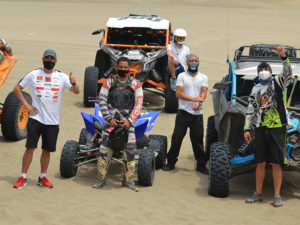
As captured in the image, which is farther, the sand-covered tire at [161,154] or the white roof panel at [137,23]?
the white roof panel at [137,23]

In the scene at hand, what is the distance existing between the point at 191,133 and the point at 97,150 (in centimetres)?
134

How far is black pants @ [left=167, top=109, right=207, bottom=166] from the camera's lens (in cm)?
957

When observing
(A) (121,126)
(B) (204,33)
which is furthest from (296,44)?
(A) (121,126)

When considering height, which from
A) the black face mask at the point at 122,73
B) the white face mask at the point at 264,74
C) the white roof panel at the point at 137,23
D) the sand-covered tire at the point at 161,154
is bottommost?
the sand-covered tire at the point at 161,154

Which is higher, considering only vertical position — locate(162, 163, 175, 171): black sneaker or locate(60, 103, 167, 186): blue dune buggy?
locate(60, 103, 167, 186): blue dune buggy

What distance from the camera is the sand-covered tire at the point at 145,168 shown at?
8.70 meters

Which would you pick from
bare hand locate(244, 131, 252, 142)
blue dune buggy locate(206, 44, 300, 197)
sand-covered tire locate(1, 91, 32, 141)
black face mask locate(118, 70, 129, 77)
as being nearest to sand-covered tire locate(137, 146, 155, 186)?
blue dune buggy locate(206, 44, 300, 197)

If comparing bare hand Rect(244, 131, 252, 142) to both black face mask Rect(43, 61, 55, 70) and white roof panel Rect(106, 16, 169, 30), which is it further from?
white roof panel Rect(106, 16, 169, 30)

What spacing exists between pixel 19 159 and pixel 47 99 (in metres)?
Answer: 1.92

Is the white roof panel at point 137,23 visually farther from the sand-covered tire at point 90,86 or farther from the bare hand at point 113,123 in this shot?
the bare hand at point 113,123

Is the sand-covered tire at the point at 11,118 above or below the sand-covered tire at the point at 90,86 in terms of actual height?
above

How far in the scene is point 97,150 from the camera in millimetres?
9273

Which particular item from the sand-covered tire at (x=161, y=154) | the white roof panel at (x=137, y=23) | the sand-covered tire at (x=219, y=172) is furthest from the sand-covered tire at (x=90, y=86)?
the sand-covered tire at (x=219, y=172)

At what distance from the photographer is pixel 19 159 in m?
10.0
